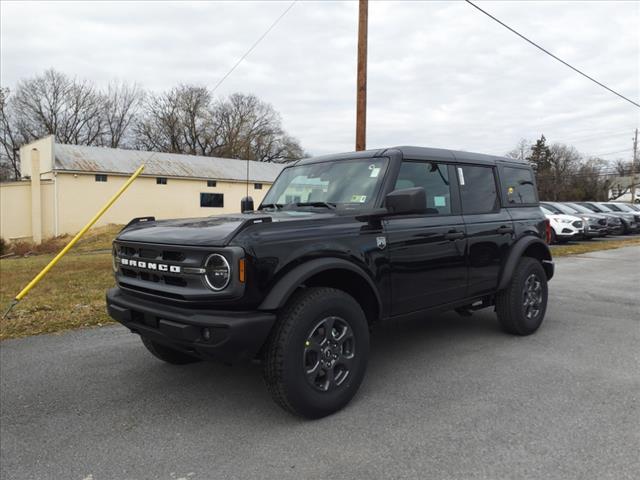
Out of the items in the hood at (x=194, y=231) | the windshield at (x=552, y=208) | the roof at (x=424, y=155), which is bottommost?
the hood at (x=194, y=231)

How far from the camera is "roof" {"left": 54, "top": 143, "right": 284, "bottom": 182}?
2594cm

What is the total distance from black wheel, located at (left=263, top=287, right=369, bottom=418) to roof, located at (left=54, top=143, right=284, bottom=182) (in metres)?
23.7

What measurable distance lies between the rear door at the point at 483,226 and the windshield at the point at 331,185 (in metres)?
1.07

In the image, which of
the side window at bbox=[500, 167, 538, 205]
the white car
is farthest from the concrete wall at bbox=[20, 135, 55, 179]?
the side window at bbox=[500, 167, 538, 205]

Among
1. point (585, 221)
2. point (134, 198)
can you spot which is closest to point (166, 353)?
point (585, 221)

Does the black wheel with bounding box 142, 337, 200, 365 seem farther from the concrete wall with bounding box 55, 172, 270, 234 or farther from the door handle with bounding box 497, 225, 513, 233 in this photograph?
the concrete wall with bounding box 55, 172, 270, 234

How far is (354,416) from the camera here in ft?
10.3

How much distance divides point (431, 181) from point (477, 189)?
72 cm

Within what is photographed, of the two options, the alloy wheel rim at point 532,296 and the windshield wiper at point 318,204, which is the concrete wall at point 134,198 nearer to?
the windshield wiper at point 318,204

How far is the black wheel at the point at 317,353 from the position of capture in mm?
2898

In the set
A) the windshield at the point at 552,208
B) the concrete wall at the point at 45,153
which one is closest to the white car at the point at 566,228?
the windshield at the point at 552,208

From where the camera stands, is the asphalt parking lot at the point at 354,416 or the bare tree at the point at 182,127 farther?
the bare tree at the point at 182,127

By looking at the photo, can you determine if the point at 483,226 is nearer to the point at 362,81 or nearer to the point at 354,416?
the point at 354,416

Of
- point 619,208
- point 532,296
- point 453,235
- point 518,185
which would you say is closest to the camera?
point 453,235
